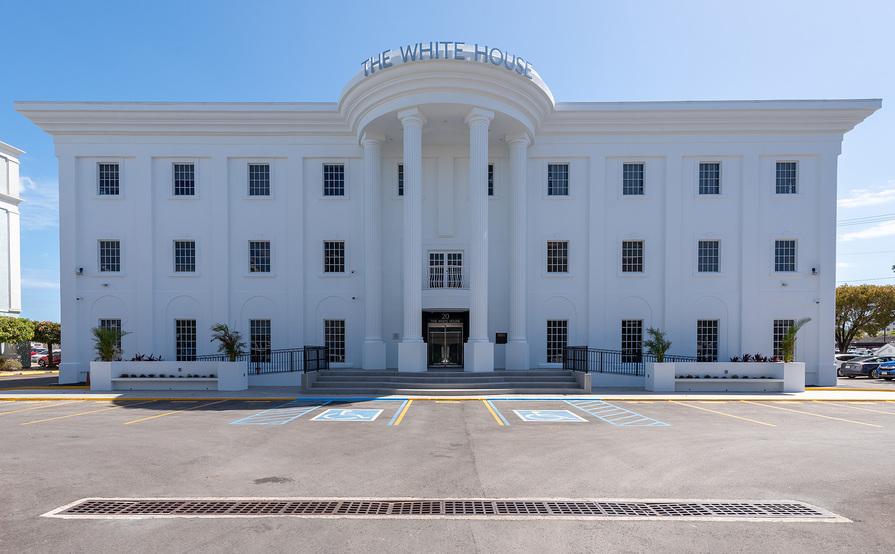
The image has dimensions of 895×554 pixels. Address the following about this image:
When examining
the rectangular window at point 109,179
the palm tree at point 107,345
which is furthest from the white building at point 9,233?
the palm tree at point 107,345

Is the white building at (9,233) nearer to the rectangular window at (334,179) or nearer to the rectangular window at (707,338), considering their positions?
the rectangular window at (334,179)

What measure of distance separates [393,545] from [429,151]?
20.6 metres

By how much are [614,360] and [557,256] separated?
5816mm

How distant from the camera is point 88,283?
23.5 metres

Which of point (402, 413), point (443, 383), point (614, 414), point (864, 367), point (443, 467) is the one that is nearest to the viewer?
point (443, 467)

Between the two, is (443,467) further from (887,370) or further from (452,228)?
(887,370)

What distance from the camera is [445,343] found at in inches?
920

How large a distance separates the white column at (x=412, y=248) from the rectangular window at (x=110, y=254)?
50.0ft

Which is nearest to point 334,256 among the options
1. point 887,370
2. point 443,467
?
point 443,467

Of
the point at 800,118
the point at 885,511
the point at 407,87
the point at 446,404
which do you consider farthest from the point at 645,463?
the point at 800,118

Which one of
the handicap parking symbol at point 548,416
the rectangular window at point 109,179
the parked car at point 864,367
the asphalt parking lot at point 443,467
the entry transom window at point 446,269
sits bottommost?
the parked car at point 864,367

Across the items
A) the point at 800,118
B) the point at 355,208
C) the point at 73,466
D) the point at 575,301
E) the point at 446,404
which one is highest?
the point at 800,118

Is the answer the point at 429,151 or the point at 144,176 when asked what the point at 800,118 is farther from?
the point at 144,176

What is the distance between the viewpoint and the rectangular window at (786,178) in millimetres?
23656
